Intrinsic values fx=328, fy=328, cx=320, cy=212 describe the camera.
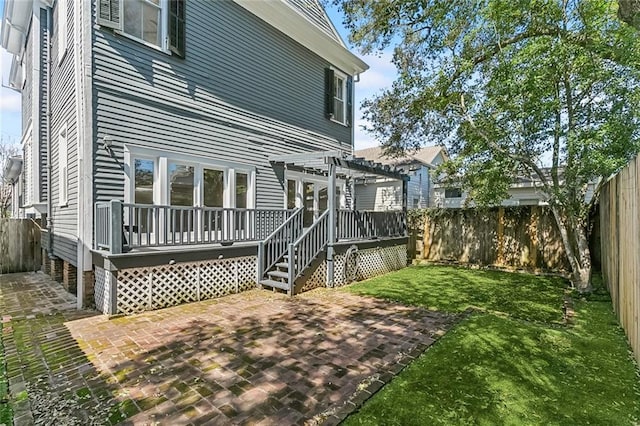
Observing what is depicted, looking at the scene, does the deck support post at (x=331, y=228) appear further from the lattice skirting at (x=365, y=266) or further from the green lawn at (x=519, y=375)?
the green lawn at (x=519, y=375)

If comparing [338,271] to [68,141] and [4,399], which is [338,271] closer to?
[4,399]

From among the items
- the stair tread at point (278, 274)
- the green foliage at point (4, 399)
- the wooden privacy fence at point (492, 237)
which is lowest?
the green foliage at point (4, 399)

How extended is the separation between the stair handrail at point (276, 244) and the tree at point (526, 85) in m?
4.89

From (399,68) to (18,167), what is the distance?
14.3 metres

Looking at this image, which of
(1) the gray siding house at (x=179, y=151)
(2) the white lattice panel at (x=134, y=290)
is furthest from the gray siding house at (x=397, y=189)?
(2) the white lattice panel at (x=134, y=290)

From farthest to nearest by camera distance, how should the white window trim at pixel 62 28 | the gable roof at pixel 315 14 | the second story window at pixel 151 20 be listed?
the gable roof at pixel 315 14
the white window trim at pixel 62 28
the second story window at pixel 151 20

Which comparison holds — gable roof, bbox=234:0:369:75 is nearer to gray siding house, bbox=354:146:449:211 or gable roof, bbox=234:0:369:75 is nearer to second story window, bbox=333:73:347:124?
second story window, bbox=333:73:347:124

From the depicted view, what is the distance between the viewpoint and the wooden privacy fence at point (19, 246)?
Result: 10.3m

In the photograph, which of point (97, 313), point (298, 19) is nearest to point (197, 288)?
point (97, 313)

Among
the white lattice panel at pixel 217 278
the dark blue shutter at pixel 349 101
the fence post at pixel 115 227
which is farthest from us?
the dark blue shutter at pixel 349 101

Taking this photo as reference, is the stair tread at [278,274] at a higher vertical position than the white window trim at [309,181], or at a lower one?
lower

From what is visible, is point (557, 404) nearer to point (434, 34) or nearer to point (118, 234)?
point (118, 234)

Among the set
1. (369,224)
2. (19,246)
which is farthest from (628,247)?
(19,246)

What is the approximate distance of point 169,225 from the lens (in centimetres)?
705
